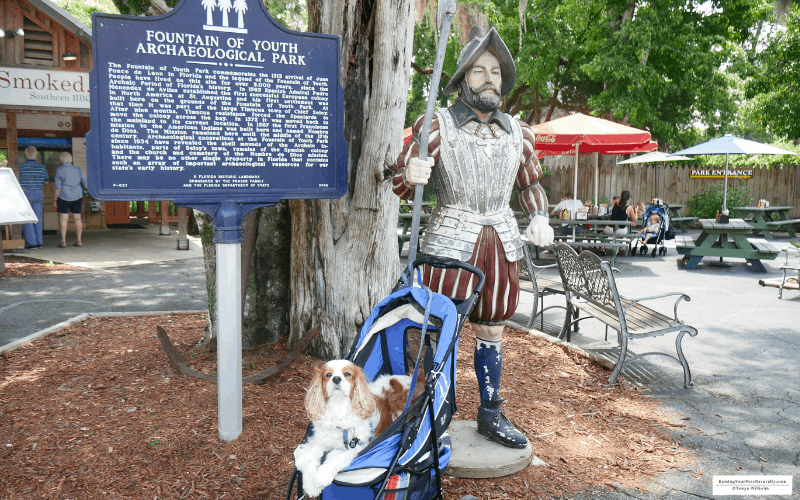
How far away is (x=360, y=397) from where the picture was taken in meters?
2.45

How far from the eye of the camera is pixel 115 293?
8.29m

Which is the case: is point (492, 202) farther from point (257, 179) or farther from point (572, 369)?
point (572, 369)

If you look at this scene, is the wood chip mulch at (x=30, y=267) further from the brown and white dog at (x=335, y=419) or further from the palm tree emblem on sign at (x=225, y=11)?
the brown and white dog at (x=335, y=419)

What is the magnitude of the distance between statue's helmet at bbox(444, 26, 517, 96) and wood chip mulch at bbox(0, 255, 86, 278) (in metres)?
9.06

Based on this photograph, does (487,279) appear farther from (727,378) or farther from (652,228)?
(652,228)

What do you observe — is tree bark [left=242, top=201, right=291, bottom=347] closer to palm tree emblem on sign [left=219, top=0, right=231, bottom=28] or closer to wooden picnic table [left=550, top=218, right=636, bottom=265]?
palm tree emblem on sign [left=219, top=0, right=231, bottom=28]

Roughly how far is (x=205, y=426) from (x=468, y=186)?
2.22 metres

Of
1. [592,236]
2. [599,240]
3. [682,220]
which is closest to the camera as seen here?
[592,236]

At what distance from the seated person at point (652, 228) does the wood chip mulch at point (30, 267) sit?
11.5 meters

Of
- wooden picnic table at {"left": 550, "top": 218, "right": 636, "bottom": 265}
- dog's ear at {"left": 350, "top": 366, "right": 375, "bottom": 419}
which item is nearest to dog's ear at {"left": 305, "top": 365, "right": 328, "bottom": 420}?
dog's ear at {"left": 350, "top": 366, "right": 375, "bottom": 419}

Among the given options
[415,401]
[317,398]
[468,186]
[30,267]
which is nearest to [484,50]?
[468,186]

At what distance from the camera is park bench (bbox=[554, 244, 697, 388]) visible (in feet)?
15.4


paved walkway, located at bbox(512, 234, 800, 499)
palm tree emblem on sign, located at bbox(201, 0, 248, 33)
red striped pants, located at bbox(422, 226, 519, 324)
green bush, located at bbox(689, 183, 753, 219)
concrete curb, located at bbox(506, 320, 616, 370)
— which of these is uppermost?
palm tree emblem on sign, located at bbox(201, 0, 248, 33)

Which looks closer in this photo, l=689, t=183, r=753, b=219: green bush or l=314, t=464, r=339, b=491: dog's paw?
l=314, t=464, r=339, b=491: dog's paw
